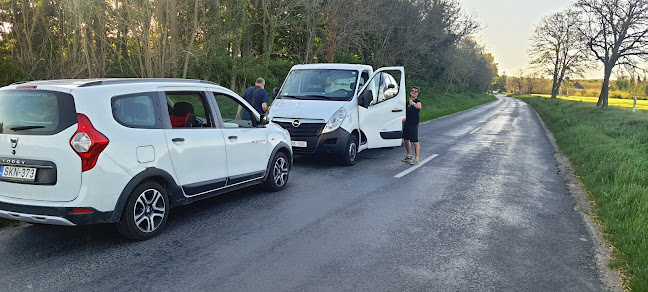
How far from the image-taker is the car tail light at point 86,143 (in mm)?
4227

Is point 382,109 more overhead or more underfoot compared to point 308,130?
more overhead

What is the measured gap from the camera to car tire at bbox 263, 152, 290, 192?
7.19 m

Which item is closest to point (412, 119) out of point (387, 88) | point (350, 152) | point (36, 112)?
Answer: point (387, 88)

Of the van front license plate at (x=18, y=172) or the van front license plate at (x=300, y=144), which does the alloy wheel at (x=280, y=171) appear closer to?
the van front license plate at (x=300, y=144)

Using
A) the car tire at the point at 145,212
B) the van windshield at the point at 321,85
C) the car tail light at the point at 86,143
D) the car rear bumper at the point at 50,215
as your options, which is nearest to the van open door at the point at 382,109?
the van windshield at the point at 321,85

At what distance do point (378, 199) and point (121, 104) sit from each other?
3.95 meters

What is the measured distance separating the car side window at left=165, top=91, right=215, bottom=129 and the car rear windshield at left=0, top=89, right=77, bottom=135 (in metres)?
1.27

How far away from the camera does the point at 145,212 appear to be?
4.90 meters

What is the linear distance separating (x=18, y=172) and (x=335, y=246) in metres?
3.20

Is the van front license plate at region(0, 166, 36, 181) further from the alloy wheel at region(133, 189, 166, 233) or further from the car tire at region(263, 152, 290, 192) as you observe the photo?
the car tire at region(263, 152, 290, 192)

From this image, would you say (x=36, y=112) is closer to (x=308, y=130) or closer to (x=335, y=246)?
(x=335, y=246)

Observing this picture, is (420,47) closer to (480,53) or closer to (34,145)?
(34,145)

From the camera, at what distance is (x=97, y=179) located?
4301 mm

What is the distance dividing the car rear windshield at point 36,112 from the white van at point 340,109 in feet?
17.6
